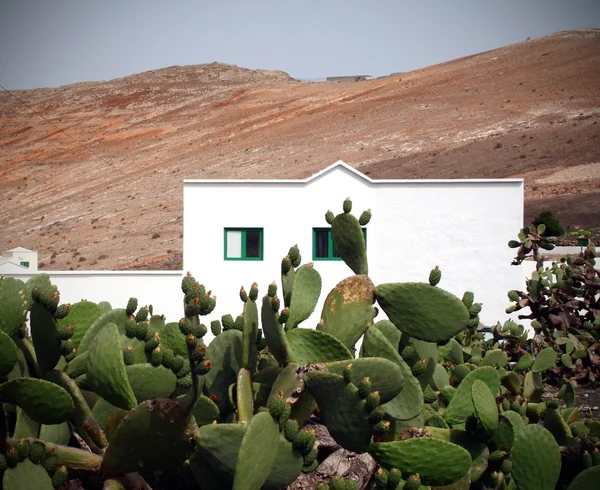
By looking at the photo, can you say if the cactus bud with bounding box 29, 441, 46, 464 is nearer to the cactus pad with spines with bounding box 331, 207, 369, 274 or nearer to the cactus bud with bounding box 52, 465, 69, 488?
the cactus bud with bounding box 52, 465, 69, 488

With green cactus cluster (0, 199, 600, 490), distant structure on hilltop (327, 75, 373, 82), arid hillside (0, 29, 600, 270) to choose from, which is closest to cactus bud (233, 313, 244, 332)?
green cactus cluster (0, 199, 600, 490)

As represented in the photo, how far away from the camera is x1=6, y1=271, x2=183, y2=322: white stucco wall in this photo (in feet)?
66.5

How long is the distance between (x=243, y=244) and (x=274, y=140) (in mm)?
47228

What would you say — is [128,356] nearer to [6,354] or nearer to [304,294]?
[6,354]

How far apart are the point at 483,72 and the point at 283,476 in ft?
256

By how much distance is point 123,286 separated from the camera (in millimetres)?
20422

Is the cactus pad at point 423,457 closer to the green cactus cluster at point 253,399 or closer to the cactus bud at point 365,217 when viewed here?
the green cactus cluster at point 253,399

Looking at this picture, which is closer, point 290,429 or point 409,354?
point 290,429

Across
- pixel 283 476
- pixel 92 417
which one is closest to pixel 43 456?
pixel 92 417

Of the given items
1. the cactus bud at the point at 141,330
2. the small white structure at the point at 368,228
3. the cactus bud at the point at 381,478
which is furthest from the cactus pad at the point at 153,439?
the small white structure at the point at 368,228

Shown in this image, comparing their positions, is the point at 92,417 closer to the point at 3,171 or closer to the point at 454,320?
the point at 454,320

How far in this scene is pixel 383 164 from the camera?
192ft

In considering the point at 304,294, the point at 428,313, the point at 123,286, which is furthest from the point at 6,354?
the point at 123,286

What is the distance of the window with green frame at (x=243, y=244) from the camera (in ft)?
69.3
